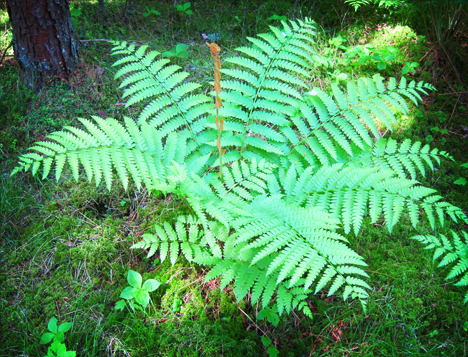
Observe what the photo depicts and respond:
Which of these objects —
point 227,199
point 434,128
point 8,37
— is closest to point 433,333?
point 227,199

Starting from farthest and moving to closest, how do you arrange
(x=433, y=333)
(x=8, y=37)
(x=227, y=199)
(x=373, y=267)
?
(x=8, y=37) → (x=373, y=267) → (x=227, y=199) → (x=433, y=333)

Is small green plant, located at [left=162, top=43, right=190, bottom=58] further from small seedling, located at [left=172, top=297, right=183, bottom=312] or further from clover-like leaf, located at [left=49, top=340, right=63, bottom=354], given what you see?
clover-like leaf, located at [left=49, top=340, right=63, bottom=354]

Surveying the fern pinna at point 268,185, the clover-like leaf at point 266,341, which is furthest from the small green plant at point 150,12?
the clover-like leaf at point 266,341

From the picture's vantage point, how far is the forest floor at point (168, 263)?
6.21 ft

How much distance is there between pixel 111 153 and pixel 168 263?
863 mm

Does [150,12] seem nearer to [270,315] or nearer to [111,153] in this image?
[111,153]

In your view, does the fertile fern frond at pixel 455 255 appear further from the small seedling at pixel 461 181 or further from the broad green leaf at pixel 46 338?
the broad green leaf at pixel 46 338

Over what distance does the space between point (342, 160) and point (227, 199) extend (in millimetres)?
1060

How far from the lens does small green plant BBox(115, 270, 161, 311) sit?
1.98 metres

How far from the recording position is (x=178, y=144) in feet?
7.64

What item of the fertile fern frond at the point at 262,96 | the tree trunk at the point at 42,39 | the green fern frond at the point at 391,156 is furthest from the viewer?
the tree trunk at the point at 42,39

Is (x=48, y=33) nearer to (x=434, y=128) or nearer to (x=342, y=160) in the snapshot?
(x=342, y=160)

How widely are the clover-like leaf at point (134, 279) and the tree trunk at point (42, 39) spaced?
242 cm

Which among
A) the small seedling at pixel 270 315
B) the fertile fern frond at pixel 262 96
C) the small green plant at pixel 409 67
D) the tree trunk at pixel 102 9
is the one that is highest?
the tree trunk at pixel 102 9
